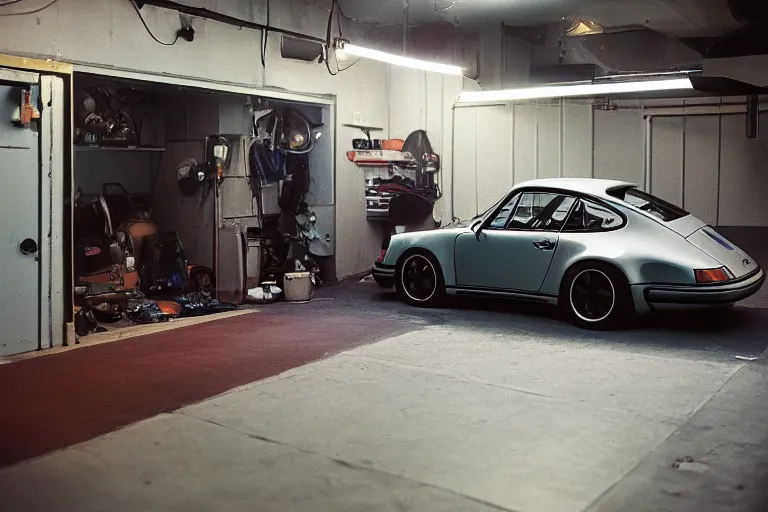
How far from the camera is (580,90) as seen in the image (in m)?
10.8

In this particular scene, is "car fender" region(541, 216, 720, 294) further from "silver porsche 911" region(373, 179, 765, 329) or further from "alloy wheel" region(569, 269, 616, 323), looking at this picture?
"alloy wheel" region(569, 269, 616, 323)

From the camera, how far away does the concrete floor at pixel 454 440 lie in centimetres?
416

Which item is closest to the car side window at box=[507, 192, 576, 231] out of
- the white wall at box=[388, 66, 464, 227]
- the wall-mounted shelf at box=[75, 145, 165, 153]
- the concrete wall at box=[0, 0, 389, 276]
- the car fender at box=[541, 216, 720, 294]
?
the car fender at box=[541, 216, 720, 294]

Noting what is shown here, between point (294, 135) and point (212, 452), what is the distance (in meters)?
8.01

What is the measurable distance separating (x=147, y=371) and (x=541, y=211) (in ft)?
15.2

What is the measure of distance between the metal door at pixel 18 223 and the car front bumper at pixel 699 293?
19.9ft

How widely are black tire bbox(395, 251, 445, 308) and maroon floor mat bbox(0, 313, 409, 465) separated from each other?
1.03 meters

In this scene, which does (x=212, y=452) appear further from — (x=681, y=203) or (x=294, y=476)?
(x=681, y=203)

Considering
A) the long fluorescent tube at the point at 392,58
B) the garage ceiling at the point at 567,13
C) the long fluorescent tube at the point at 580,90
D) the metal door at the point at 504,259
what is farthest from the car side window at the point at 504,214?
the garage ceiling at the point at 567,13

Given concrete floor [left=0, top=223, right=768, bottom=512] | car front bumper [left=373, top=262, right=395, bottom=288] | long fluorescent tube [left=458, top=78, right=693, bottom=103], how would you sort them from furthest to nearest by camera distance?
car front bumper [left=373, top=262, right=395, bottom=288], long fluorescent tube [left=458, top=78, right=693, bottom=103], concrete floor [left=0, top=223, right=768, bottom=512]

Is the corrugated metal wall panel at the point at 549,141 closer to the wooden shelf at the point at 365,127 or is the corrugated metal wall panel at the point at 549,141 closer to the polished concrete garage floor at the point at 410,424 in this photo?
the wooden shelf at the point at 365,127

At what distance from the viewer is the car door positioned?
29.3ft

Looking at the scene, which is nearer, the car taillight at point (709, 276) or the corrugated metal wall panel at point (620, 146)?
the car taillight at point (709, 276)

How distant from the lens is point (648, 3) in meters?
9.98
